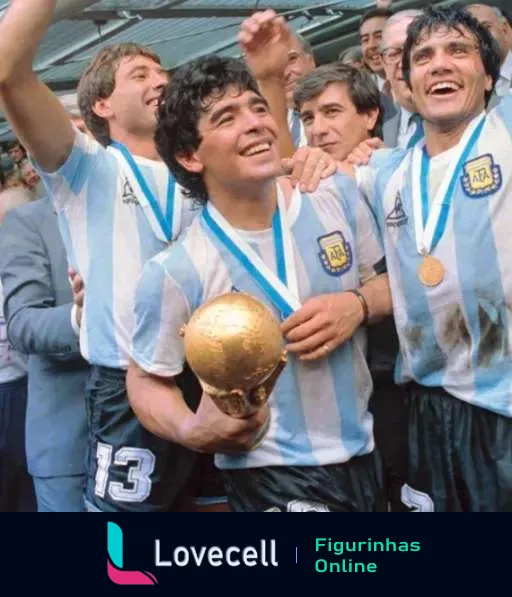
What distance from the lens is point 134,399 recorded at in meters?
2.23

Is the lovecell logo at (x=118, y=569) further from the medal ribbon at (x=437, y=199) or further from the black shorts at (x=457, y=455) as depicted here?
the medal ribbon at (x=437, y=199)

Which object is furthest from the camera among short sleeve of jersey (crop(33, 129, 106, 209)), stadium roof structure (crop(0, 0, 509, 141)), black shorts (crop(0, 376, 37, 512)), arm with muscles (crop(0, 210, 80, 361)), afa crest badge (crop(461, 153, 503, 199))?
stadium roof structure (crop(0, 0, 509, 141))

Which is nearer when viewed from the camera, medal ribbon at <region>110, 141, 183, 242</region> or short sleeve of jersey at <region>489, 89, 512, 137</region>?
short sleeve of jersey at <region>489, 89, 512, 137</region>

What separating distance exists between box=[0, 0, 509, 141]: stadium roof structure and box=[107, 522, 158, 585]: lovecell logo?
427 cm

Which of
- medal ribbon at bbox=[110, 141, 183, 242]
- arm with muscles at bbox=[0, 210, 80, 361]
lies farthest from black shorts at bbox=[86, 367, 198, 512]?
medal ribbon at bbox=[110, 141, 183, 242]

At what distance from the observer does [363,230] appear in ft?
7.64

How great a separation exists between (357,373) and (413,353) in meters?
0.15

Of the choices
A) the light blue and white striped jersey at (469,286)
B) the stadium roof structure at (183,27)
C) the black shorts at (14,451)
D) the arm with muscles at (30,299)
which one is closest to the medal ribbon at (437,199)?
the light blue and white striped jersey at (469,286)

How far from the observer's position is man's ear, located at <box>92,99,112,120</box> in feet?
9.41

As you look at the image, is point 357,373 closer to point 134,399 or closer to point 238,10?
point 134,399

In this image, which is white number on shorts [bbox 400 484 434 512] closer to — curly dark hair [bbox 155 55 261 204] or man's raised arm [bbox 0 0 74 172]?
curly dark hair [bbox 155 55 261 204]

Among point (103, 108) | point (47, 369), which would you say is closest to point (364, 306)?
point (103, 108)

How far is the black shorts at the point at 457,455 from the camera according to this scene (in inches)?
88.8

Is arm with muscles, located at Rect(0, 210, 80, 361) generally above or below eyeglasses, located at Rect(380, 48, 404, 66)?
below
